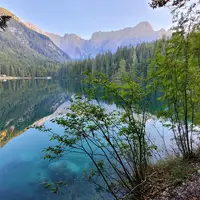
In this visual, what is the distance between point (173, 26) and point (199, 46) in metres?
1.12

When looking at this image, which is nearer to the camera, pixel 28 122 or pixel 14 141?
pixel 14 141

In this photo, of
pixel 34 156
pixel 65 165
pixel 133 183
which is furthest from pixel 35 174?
pixel 133 183

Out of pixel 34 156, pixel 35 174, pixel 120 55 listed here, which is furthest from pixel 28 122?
pixel 120 55

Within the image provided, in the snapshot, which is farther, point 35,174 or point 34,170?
point 34,170

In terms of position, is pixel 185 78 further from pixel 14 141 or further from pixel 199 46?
pixel 14 141

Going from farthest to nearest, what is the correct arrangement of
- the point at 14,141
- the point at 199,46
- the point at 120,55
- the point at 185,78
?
1. the point at 120,55
2. the point at 14,141
3. the point at 185,78
4. the point at 199,46

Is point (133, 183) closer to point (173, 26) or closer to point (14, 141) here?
point (173, 26)

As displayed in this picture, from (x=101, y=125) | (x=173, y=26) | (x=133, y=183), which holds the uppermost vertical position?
(x=173, y=26)

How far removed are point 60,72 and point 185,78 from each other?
149 metres

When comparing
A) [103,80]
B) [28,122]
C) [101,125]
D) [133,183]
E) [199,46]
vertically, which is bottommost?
[28,122]

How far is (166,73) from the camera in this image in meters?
6.52

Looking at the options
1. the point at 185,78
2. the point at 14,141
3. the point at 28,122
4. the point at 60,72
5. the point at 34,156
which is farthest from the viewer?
the point at 60,72

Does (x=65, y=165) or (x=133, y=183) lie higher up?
(x=133, y=183)

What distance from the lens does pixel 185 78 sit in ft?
20.9
